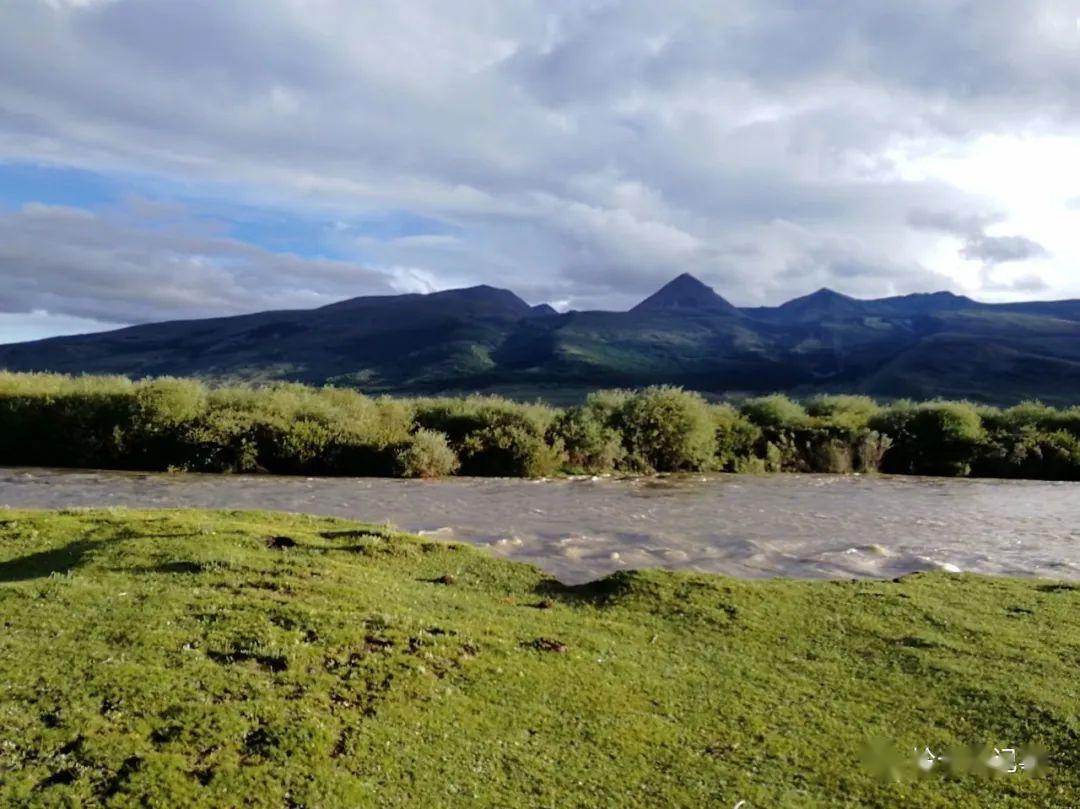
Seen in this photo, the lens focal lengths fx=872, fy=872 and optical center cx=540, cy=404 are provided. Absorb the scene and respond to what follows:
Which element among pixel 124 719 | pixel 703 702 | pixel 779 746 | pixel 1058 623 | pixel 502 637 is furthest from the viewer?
pixel 1058 623

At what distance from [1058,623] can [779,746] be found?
6410 mm

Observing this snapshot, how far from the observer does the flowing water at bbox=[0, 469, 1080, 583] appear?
17.1 meters

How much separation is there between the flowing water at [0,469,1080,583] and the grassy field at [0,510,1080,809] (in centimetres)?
395

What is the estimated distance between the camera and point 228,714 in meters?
6.73

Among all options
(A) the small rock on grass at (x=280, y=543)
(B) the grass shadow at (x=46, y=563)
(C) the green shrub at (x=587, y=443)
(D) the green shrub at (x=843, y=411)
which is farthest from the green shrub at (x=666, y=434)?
(B) the grass shadow at (x=46, y=563)

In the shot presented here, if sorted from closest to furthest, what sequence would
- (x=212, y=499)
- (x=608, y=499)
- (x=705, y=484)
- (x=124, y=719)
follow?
(x=124, y=719) < (x=212, y=499) < (x=608, y=499) < (x=705, y=484)

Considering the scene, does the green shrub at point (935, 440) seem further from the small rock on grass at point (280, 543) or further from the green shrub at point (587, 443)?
the small rock on grass at point (280, 543)

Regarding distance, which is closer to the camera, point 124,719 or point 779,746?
point 124,719

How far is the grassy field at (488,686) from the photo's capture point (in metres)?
6.22

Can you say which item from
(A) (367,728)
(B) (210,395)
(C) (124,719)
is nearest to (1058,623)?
(A) (367,728)

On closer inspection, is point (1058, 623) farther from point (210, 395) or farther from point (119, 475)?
point (210, 395)

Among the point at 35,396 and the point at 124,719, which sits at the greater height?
the point at 35,396

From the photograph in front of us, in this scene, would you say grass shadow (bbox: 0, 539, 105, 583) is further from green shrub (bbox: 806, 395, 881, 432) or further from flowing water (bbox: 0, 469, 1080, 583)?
green shrub (bbox: 806, 395, 881, 432)

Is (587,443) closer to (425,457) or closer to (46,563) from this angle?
(425,457)
